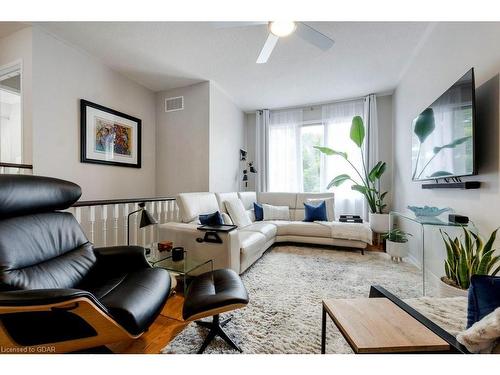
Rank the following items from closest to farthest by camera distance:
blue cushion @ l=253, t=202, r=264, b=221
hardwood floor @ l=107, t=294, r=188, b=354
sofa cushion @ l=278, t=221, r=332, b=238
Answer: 1. hardwood floor @ l=107, t=294, r=188, b=354
2. sofa cushion @ l=278, t=221, r=332, b=238
3. blue cushion @ l=253, t=202, r=264, b=221

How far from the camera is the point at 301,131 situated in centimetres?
457

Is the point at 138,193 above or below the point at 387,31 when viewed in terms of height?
below

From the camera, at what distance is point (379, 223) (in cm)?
345

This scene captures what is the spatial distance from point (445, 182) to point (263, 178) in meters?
3.17

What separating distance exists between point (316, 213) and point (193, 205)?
2082 mm

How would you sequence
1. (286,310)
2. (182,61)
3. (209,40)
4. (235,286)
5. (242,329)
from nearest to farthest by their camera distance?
(235,286), (242,329), (286,310), (209,40), (182,61)

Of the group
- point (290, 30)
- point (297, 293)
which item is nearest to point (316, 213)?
point (297, 293)

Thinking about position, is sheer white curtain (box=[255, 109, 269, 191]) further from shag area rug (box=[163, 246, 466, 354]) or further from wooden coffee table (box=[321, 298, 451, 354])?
wooden coffee table (box=[321, 298, 451, 354])

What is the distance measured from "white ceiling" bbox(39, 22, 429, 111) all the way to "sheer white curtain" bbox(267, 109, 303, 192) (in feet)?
2.63

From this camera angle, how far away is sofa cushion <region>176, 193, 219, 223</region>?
2541mm

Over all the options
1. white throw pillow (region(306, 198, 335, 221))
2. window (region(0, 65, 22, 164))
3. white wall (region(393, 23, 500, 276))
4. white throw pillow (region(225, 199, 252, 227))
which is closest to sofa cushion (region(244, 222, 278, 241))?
white throw pillow (region(225, 199, 252, 227))
